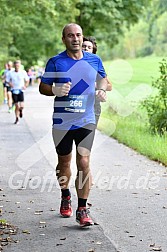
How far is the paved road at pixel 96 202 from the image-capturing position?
6594 millimetres

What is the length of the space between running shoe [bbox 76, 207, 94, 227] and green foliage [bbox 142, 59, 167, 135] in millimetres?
8776

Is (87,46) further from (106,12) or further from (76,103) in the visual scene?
(106,12)

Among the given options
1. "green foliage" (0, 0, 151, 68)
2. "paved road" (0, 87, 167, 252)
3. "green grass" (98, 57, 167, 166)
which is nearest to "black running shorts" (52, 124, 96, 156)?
"paved road" (0, 87, 167, 252)

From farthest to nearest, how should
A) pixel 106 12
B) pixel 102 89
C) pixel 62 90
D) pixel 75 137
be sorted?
pixel 106 12 < pixel 102 89 < pixel 75 137 < pixel 62 90

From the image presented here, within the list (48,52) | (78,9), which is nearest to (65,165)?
(78,9)

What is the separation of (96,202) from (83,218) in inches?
60.3

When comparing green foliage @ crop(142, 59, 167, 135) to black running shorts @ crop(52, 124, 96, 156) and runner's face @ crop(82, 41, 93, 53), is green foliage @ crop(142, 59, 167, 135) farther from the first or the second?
black running shorts @ crop(52, 124, 96, 156)

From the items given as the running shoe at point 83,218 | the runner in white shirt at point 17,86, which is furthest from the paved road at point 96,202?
the runner in white shirt at point 17,86

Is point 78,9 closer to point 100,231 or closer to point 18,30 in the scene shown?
point 18,30

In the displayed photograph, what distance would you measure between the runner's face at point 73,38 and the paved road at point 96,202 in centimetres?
192

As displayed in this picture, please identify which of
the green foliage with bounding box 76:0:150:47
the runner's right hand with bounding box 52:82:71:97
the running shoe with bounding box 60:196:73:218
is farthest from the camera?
the green foliage with bounding box 76:0:150:47

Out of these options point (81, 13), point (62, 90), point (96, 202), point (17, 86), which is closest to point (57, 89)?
point (62, 90)

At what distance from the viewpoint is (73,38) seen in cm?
727

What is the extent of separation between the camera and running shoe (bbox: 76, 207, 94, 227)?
7154 mm
